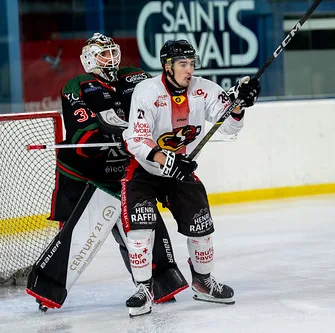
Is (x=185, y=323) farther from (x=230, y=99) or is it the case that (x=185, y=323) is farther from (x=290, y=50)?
(x=290, y=50)

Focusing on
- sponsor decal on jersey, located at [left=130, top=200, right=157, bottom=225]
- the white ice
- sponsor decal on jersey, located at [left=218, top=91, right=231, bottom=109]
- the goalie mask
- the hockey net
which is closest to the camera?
the white ice

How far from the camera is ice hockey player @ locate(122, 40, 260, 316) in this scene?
400 cm

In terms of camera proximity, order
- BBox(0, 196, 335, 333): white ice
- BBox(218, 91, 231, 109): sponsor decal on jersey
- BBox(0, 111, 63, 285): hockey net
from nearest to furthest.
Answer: BBox(0, 196, 335, 333): white ice < BBox(218, 91, 231, 109): sponsor decal on jersey < BBox(0, 111, 63, 285): hockey net

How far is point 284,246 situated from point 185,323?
1.77 m

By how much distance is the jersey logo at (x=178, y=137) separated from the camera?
4.07 meters

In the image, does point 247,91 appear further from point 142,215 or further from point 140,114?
point 142,215

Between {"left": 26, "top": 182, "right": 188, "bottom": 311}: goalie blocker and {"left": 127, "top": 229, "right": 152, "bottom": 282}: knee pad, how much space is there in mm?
234

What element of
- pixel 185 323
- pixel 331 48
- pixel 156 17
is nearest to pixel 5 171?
pixel 185 323

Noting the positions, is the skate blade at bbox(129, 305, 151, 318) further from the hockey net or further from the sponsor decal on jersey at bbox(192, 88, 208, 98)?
the hockey net

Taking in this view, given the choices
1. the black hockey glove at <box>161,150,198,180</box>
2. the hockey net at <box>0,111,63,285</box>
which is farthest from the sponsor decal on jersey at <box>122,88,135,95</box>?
the hockey net at <box>0,111,63,285</box>

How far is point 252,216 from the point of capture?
6703 mm

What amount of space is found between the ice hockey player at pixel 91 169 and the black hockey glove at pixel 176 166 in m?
0.32

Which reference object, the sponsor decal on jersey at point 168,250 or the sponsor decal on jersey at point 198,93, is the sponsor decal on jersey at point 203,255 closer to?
the sponsor decal on jersey at point 168,250

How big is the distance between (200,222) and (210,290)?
0.28m
